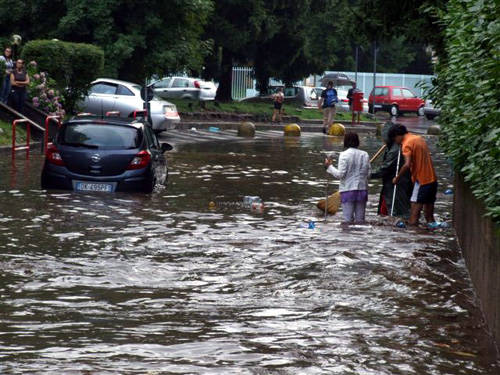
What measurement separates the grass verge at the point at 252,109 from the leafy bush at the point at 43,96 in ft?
45.1

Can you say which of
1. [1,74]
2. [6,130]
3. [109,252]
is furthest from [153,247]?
[1,74]

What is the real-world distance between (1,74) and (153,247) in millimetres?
18048

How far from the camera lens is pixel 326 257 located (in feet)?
42.5

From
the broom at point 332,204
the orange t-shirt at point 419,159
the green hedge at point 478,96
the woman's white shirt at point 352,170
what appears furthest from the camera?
the broom at point 332,204

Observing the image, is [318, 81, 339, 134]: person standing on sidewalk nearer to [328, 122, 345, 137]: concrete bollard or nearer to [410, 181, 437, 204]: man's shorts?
[328, 122, 345, 137]: concrete bollard

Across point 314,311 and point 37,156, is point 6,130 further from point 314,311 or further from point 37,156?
point 314,311

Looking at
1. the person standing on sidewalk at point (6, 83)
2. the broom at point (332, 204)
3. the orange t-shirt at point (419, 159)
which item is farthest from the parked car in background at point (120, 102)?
the orange t-shirt at point (419, 159)

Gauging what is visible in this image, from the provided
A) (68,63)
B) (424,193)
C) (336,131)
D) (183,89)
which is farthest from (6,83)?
(183,89)

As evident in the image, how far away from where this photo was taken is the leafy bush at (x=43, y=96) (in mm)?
30609

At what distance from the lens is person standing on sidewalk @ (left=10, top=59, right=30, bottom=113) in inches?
1154

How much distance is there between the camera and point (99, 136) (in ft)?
60.7

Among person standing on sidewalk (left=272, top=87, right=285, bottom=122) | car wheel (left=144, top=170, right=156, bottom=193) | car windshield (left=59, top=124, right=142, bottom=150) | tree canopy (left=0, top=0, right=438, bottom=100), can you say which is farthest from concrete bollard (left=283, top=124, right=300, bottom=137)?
car windshield (left=59, top=124, right=142, bottom=150)

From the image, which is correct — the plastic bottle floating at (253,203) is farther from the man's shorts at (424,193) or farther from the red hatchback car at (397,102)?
the red hatchback car at (397,102)

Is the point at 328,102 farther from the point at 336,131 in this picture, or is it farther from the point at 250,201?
the point at 250,201
